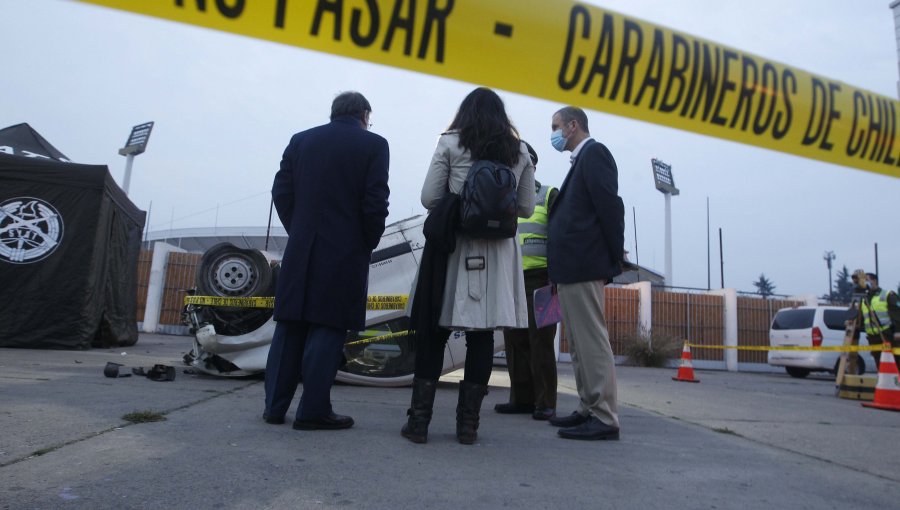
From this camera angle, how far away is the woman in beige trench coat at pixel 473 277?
272cm

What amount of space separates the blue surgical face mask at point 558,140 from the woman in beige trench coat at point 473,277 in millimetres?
566

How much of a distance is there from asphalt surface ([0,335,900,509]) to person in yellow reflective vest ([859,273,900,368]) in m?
5.64

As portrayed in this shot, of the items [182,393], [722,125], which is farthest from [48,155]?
[722,125]

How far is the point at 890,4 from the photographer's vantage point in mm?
2865

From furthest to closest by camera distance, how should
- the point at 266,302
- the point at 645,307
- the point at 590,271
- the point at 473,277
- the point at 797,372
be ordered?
the point at 645,307 → the point at 797,372 → the point at 266,302 → the point at 590,271 → the point at 473,277

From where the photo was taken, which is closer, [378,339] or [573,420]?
Answer: [573,420]

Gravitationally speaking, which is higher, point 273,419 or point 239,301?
point 239,301

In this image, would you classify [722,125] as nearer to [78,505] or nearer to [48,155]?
[78,505]

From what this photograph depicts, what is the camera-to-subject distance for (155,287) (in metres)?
16.6

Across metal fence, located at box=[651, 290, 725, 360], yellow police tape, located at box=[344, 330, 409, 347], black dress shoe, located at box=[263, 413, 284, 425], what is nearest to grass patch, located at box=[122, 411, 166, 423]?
black dress shoe, located at box=[263, 413, 284, 425]

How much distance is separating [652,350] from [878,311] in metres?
7.06

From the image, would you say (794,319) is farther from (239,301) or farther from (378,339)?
(239,301)

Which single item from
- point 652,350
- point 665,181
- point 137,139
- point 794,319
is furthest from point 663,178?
point 137,139

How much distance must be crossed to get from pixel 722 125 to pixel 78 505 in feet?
8.07
